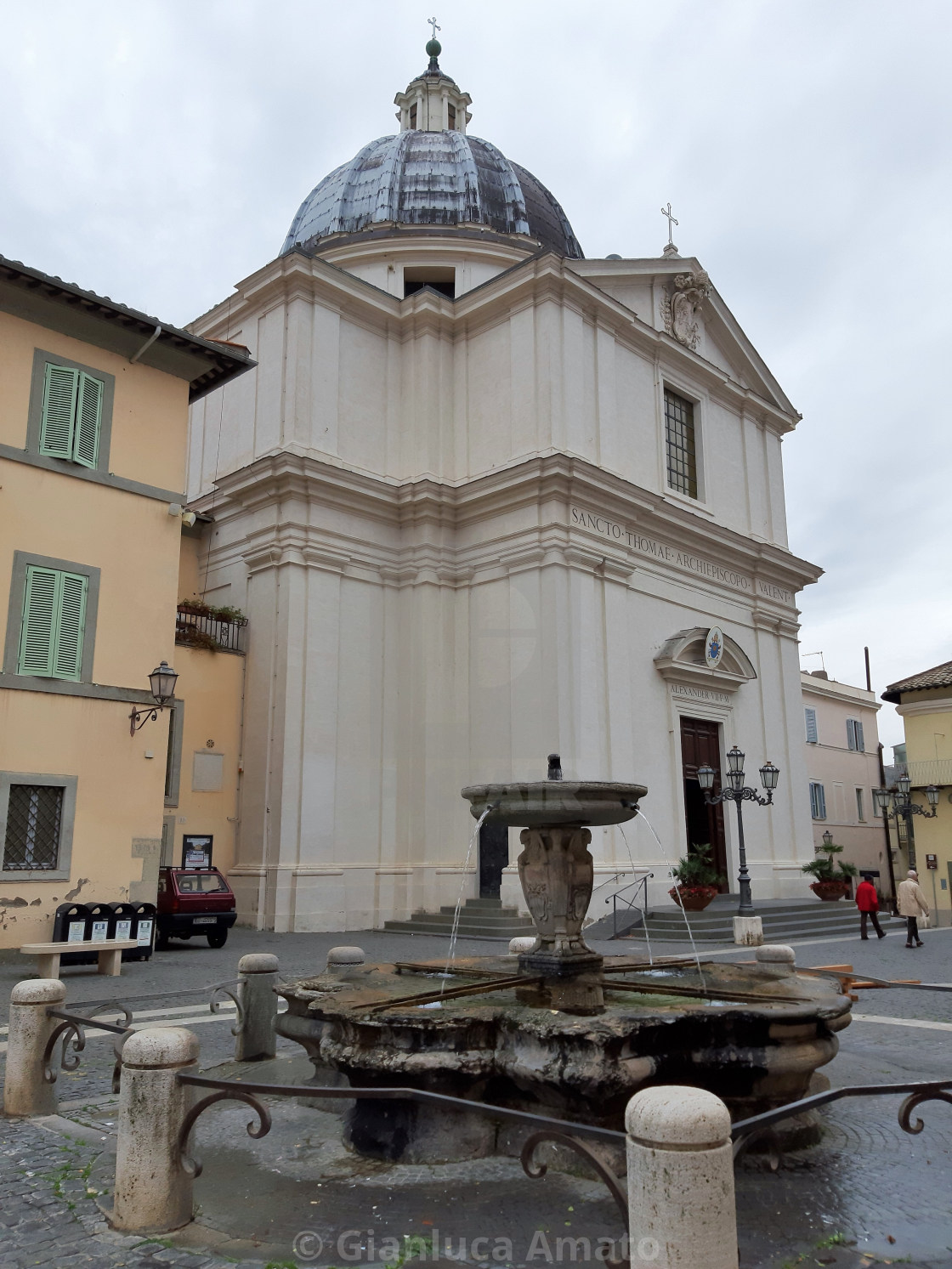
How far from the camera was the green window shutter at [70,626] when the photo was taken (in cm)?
1544

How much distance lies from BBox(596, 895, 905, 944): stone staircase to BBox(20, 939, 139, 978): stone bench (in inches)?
343

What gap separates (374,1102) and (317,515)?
1715 cm

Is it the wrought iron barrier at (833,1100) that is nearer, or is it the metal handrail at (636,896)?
the wrought iron barrier at (833,1100)

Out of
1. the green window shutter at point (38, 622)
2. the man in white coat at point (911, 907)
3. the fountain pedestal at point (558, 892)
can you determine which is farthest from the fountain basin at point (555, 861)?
the man in white coat at point (911, 907)

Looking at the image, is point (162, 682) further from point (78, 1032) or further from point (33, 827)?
point (78, 1032)

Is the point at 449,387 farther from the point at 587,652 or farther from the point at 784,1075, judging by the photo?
the point at 784,1075

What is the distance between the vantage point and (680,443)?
26766 millimetres

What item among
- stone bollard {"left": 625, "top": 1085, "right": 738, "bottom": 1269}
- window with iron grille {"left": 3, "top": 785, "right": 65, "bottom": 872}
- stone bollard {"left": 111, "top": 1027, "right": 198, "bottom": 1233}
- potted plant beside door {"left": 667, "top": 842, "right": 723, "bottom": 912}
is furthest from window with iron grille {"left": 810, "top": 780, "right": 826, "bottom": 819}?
stone bollard {"left": 625, "top": 1085, "right": 738, "bottom": 1269}

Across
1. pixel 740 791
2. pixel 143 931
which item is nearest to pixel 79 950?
pixel 143 931

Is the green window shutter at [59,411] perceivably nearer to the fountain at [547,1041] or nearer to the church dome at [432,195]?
the fountain at [547,1041]

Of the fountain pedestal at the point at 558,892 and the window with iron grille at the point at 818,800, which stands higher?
the window with iron grille at the point at 818,800

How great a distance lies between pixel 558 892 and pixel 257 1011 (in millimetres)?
2643

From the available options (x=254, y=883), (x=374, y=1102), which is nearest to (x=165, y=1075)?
(x=374, y=1102)

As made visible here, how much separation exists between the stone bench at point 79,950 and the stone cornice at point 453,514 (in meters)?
9.72
